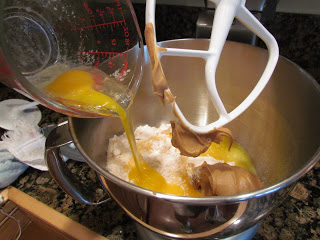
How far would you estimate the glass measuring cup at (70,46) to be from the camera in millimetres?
442

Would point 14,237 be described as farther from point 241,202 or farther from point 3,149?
point 241,202

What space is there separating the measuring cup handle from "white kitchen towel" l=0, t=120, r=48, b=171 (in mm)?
255

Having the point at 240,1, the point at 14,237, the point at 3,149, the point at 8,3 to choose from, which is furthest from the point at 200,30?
the point at 14,237

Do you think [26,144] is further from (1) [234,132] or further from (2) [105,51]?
(1) [234,132]

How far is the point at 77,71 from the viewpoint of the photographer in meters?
0.57

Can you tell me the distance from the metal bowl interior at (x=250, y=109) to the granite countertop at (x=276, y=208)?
0.09m

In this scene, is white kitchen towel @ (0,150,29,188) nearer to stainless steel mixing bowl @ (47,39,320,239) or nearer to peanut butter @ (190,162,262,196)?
stainless steel mixing bowl @ (47,39,320,239)

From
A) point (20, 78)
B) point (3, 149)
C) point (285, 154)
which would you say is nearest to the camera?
point (20, 78)

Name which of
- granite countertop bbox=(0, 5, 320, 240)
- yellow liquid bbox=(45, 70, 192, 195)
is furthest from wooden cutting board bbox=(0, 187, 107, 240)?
yellow liquid bbox=(45, 70, 192, 195)

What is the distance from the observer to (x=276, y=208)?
1.79 ft

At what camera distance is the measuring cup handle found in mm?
515

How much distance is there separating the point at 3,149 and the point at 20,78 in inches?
20.5

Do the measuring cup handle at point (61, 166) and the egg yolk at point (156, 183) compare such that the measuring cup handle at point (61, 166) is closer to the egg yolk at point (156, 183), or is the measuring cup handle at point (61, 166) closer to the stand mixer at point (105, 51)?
the stand mixer at point (105, 51)

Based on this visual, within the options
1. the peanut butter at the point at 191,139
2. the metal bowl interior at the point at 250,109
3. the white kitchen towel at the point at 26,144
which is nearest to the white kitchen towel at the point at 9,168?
the white kitchen towel at the point at 26,144
